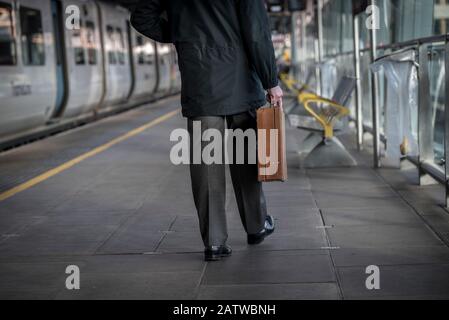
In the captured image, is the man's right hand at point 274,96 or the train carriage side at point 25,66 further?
the train carriage side at point 25,66

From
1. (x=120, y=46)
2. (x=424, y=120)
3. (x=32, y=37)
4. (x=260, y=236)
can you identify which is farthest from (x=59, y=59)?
(x=260, y=236)

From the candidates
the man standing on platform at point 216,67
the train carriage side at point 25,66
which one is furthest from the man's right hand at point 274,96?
the train carriage side at point 25,66

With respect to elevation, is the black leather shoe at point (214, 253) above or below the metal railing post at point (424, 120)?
below

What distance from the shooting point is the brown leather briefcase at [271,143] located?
4.48 metres

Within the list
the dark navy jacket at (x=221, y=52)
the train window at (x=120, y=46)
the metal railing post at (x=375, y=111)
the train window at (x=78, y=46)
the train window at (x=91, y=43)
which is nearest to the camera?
the dark navy jacket at (x=221, y=52)

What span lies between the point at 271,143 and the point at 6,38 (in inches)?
307

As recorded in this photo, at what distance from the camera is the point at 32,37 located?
42.1ft

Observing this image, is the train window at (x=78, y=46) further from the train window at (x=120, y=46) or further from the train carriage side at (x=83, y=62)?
the train window at (x=120, y=46)

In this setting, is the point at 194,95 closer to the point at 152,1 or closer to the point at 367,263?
the point at 152,1

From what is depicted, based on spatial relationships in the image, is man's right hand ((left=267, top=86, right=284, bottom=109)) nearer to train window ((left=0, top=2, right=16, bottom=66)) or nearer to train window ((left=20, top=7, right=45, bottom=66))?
train window ((left=0, top=2, right=16, bottom=66))

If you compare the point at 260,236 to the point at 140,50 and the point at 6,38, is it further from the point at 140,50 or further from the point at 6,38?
the point at 140,50

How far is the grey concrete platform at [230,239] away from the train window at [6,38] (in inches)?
132

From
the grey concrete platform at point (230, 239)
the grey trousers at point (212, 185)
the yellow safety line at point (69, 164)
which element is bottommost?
the yellow safety line at point (69, 164)
